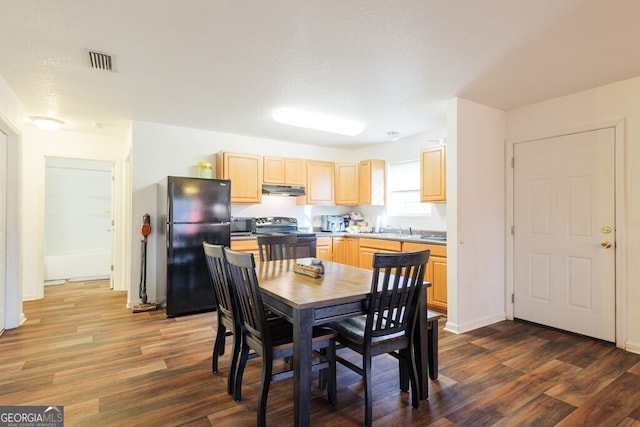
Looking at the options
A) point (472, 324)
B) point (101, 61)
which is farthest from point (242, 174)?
point (472, 324)

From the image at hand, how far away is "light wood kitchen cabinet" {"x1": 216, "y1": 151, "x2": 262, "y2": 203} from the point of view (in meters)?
4.50

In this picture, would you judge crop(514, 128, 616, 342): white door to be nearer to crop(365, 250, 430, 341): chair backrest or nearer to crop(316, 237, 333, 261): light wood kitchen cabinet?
crop(365, 250, 430, 341): chair backrest

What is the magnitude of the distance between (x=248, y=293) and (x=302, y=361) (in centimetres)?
48

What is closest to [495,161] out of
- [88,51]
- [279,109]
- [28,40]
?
[279,109]

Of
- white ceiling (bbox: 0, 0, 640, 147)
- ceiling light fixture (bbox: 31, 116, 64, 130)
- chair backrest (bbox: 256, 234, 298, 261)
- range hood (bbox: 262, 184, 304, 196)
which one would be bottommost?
chair backrest (bbox: 256, 234, 298, 261)

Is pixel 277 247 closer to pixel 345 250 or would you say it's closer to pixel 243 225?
pixel 243 225

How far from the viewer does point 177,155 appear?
441 centimetres

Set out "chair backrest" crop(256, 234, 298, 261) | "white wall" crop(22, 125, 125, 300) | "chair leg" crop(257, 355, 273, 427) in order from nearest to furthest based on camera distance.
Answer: "chair leg" crop(257, 355, 273, 427) < "chair backrest" crop(256, 234, 298, 261) < "white wall" crop(22, 125, 125, 300)

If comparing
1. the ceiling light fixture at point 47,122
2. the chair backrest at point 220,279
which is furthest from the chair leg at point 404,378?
the ceiling light fixture at point 47,122

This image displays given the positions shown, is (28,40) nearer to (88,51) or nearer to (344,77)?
(88,51)

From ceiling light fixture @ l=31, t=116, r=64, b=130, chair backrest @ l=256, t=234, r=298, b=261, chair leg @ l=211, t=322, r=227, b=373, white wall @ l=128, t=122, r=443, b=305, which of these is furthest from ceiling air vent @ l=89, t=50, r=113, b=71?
chair leg @ l=211, t=322, r=227, b=373

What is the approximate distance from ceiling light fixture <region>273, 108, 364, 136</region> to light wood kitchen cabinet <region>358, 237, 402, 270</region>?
62.6 inches

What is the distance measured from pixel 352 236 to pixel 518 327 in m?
2.44

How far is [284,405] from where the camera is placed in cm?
205
